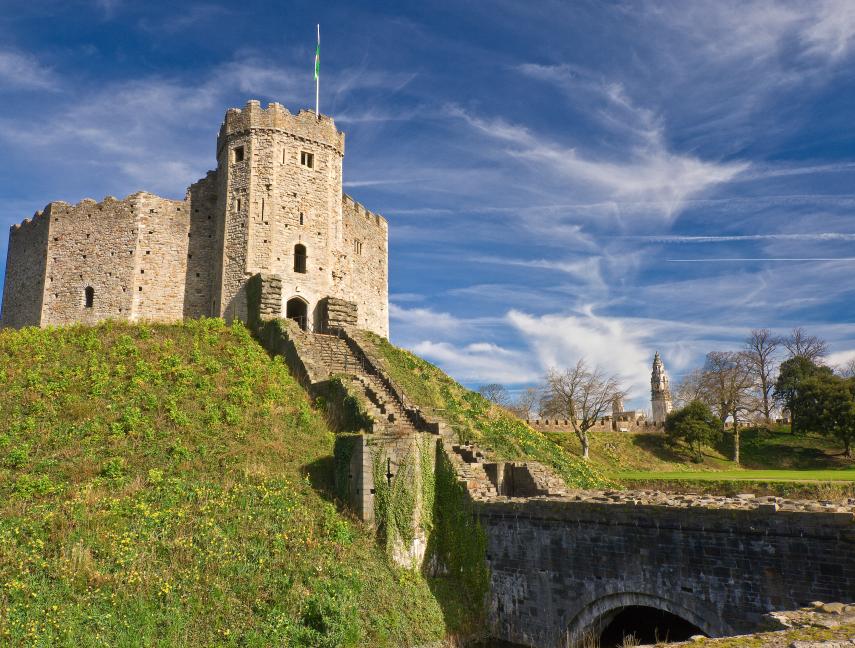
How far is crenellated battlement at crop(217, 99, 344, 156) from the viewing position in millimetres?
31358

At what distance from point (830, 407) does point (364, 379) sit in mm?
36205

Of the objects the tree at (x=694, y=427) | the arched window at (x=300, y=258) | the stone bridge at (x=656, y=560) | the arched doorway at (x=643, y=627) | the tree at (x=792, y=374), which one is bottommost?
the arched doorway at (x=643, y=627)

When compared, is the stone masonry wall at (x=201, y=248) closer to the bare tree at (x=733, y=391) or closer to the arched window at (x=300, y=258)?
the arched window at (x=300, y=258)

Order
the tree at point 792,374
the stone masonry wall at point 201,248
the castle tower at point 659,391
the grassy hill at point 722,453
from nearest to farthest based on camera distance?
the stone masonry wall at point 201,248, the grassy hill at point 722,453, the tree at point 792,374, the castle tower at point 659,391

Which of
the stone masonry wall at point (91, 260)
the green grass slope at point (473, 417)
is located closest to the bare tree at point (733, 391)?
the green grass slope at point (473, 417)

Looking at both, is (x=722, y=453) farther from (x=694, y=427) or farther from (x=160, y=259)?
(x=160, y=259)

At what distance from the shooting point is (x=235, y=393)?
20641 mm

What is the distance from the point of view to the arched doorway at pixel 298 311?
30844mm

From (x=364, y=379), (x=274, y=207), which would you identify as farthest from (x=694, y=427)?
(x=274, y=207)

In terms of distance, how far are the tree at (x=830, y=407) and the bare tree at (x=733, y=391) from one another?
4.74 meters

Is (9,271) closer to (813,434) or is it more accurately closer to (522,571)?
(522,571)

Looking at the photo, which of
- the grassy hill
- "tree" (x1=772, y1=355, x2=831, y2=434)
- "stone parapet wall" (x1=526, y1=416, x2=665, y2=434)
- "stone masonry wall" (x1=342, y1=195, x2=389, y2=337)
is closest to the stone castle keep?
"stone masonry wall" (x1=342, y1=195, x2=389, y2=337)

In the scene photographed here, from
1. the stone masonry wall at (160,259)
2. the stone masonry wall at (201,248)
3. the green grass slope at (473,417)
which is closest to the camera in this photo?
the green grass slope at (473,417)

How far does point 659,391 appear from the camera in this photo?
9906 centimetres
